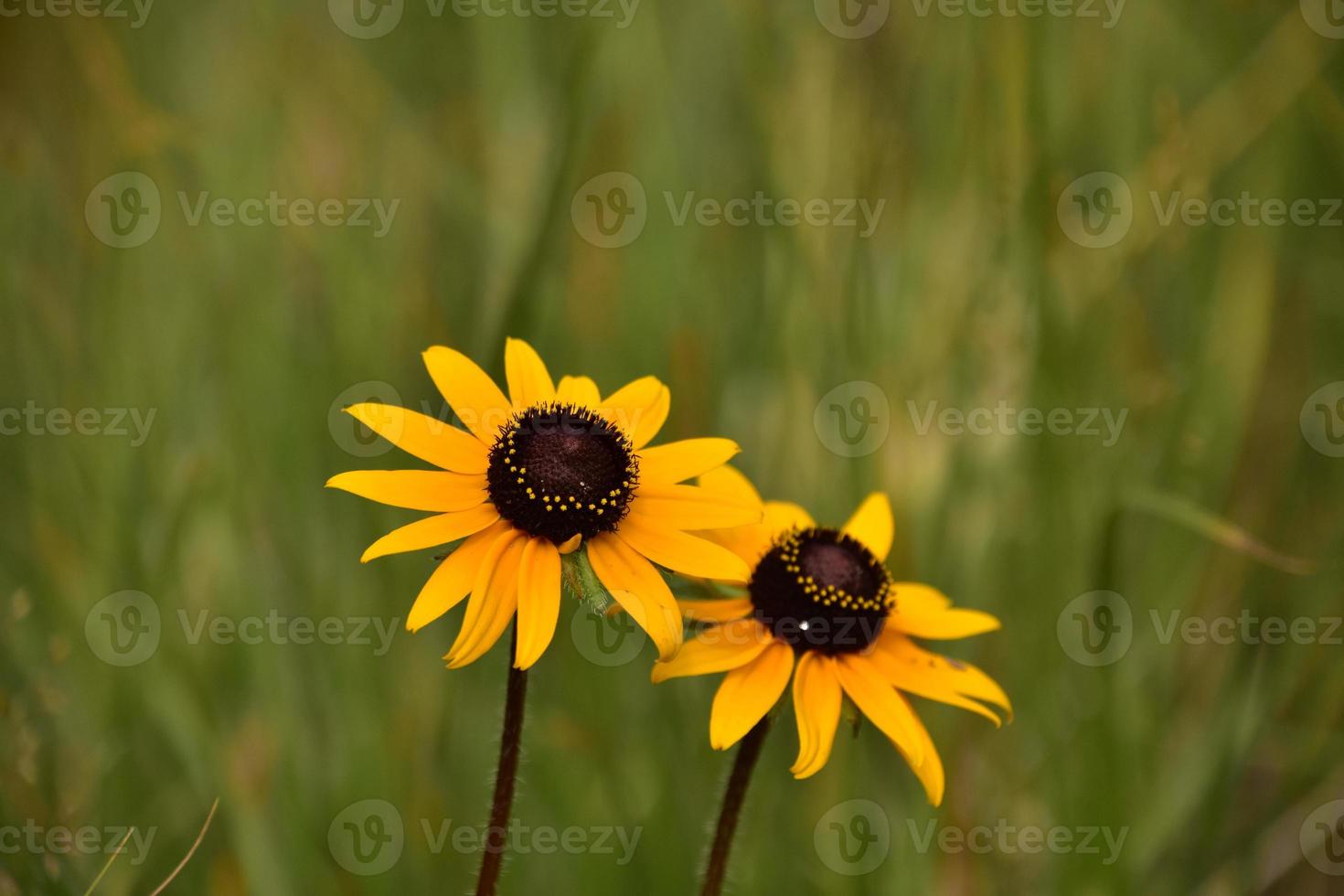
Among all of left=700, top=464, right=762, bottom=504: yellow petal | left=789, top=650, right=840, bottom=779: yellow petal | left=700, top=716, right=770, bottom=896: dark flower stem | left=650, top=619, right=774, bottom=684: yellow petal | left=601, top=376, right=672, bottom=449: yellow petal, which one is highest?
left=601, top=376, right=672, bottom=449: yellow petal

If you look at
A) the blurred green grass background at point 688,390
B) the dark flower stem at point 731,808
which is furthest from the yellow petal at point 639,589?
the blurred green grass background at point 688,390

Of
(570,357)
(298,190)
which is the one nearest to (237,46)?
(298,190)

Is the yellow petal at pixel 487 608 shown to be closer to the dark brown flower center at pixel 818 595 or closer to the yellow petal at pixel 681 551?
the yellow petal at pixel 681 551

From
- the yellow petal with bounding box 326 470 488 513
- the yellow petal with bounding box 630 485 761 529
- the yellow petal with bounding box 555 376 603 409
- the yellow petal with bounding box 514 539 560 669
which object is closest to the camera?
the yellow petal with bounding box 514 539 560 669

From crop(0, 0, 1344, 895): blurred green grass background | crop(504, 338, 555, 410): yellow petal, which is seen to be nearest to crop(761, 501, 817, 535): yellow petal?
crop(504, 338, 555, 410): yellow petal

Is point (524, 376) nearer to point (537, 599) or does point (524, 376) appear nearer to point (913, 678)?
point (537, 599)

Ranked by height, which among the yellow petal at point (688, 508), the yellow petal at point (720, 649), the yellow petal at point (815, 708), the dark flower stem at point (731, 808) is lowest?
the dark flower stem at point (731, 808)

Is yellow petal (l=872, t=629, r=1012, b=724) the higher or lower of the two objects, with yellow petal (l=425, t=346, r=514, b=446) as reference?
lower

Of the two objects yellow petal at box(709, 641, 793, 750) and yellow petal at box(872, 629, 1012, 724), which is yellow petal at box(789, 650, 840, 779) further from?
yellow petal at box(872, 629, 1012, 724)
